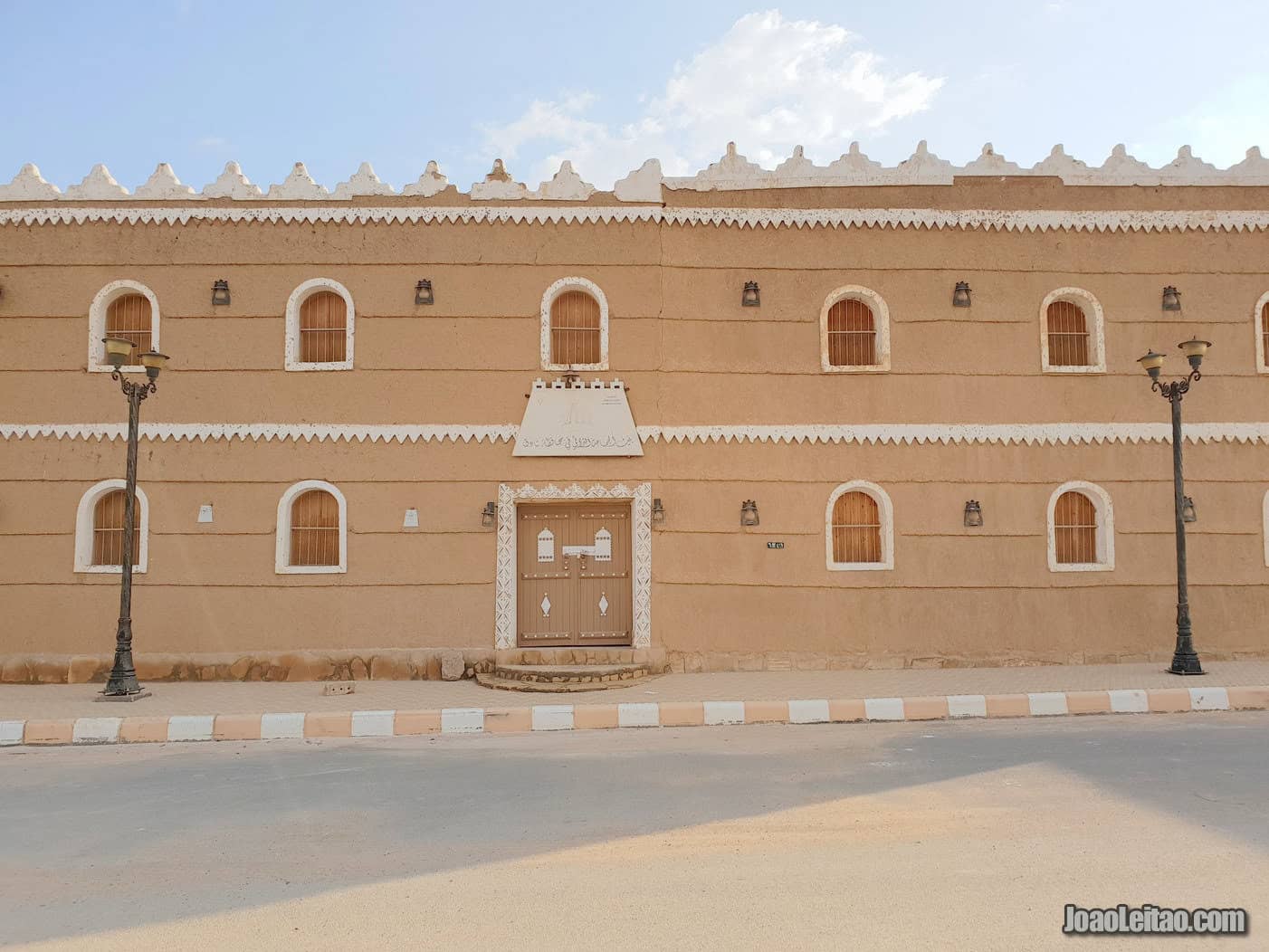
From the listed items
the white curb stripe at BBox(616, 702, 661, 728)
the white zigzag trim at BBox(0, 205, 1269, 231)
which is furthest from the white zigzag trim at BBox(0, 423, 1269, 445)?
the white curb stripe at BBox(616, 702, 661, 728)

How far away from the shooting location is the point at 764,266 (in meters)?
12.2

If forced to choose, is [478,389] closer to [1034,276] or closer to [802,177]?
[802,177]

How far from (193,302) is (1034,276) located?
12.1m

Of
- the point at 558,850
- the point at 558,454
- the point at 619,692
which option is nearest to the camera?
the point at 558,850

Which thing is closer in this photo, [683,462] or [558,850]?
[558,850]

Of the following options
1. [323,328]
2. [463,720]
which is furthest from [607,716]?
[323,328]

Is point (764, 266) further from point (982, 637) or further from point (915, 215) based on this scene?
point (982, 637)

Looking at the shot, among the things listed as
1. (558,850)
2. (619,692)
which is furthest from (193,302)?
(558,850)

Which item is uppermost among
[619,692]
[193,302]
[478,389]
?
[193,302]

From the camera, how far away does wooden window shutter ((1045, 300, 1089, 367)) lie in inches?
491

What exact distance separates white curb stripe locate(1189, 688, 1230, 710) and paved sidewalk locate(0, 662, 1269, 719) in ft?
1.49

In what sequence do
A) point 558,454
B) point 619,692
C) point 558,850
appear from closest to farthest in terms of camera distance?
point 558,850 → point 619,692 → point 558,454

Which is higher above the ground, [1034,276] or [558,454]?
[1034,276]

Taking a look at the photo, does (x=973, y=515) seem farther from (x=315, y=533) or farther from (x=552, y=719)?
(x=315, y=533)
